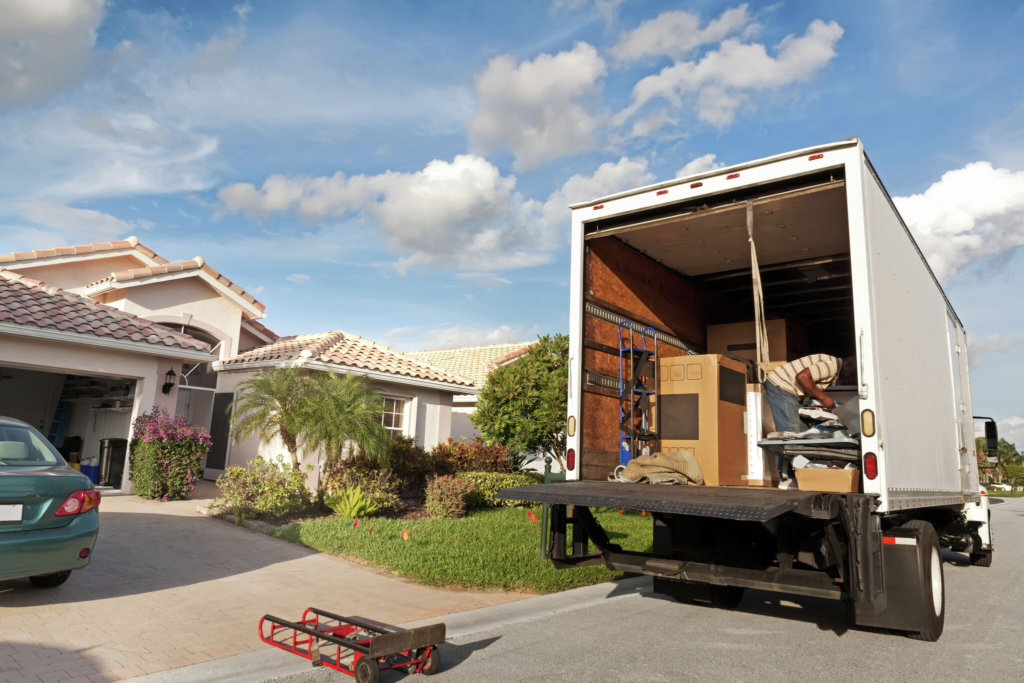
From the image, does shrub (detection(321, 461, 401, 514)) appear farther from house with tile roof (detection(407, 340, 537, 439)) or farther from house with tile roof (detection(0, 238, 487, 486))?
house with tile roof (detection(407, 340, 537, 439))

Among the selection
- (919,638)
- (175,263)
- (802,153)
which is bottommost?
(919,638)

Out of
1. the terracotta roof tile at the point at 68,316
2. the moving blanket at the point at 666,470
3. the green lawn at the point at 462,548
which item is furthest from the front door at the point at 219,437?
the moving blanket at the point at 666,470

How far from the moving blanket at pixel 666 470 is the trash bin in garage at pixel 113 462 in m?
10.8

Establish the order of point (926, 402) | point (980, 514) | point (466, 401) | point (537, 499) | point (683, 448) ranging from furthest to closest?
1. point (466, 401)
2. point (980, 514)
3. point (926, 402)
4. point (683, 448)
5. point (537, 499)

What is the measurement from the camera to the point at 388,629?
4.73 m

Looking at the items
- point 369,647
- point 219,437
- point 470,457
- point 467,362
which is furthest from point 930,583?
point 467,362

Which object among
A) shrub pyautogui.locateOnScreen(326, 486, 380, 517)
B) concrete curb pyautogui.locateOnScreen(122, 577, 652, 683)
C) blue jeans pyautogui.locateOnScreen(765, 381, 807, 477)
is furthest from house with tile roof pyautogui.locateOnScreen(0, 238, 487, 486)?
blue jeans pyautogui.locateOnScreen(765, 381, 807, 477)

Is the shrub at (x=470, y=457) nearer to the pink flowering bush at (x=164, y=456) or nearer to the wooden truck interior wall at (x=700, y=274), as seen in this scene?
the pink flowering bush at (x=164, y=456)

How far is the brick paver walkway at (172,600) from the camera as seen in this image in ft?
15.2

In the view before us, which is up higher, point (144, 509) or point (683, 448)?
point (683, 448)

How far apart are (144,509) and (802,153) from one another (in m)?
10.3

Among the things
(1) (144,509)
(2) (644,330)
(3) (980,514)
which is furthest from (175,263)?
(3) (980,514)

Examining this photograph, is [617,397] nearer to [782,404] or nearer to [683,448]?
[683,448]

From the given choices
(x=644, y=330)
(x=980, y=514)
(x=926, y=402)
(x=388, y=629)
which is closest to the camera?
(x=388, y=629)
